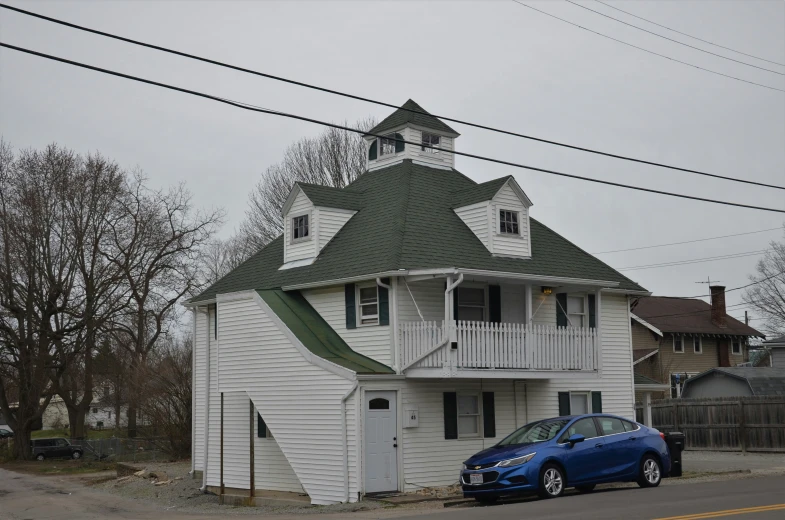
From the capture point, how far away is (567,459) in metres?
17.7

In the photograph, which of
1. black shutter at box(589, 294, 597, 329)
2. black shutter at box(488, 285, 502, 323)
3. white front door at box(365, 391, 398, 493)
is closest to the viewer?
white front door at box(365, 391, 398, 493)

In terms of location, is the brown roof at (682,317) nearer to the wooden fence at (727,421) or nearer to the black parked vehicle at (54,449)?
the wooden fence at (727,421)

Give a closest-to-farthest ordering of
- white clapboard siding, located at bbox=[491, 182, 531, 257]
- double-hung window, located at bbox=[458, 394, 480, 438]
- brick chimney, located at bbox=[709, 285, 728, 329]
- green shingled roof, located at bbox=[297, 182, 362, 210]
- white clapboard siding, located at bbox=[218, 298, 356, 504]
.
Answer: white clapboard siding, located at bbox=[218, 298, 356, 504], double-hung window, located at bbox=[458, 394, 480, 438], white clapboard siding, located at bbox=[491, 182, 531, 257], green shingled roof, located at bbox=[297, 182, 362, 210], brick chimney, located at bbox=[709, 285, 728, 329]

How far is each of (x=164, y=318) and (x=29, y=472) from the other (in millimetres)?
13520

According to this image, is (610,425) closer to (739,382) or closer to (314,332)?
(314,332)

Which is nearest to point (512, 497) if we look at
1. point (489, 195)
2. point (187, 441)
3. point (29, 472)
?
point (489, 195)

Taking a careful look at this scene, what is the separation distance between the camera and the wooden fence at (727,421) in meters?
31.6

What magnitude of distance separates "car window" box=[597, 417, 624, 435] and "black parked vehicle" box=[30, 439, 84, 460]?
36108 millimetres

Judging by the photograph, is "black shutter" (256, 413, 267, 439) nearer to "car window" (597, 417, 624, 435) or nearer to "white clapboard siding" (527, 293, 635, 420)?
→ "white clapboard siding" (527, 293, 635, 420)

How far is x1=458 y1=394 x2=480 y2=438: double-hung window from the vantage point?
2288 centimetres

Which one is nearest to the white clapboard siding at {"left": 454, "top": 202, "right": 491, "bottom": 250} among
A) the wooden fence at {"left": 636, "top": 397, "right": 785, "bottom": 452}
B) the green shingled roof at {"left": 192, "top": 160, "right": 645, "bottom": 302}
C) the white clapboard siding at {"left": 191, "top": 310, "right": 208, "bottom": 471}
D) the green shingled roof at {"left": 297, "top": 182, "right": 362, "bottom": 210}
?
the green shingled roof at {"left": 192, "top": 160, "right": 645, "bottom": 302}

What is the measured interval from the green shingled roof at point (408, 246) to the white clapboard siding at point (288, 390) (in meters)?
1.83

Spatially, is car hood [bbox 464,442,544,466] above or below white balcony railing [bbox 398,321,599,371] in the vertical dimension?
below

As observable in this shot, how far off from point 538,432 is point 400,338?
4536 millimetres
